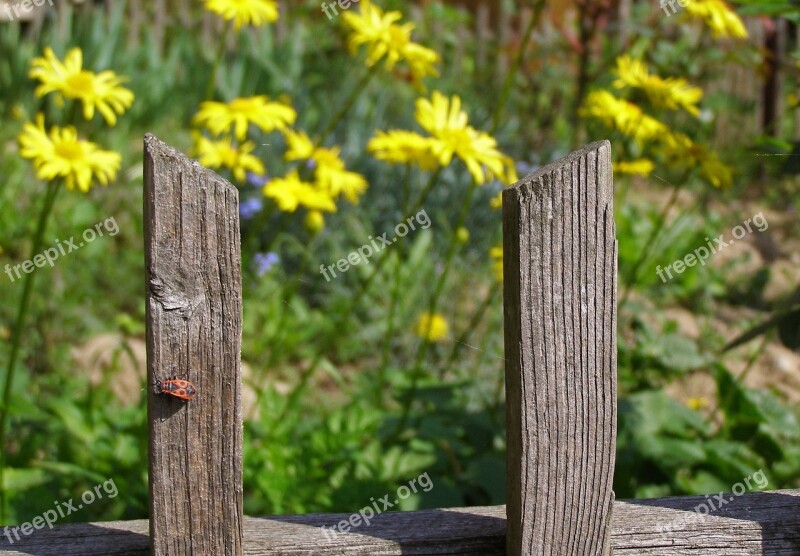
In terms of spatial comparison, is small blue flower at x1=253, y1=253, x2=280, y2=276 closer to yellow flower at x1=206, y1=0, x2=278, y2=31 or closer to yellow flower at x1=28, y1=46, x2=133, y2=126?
yellow flower at x1=206, y1=0, x2=278, y2=31

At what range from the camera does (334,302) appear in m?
3.35

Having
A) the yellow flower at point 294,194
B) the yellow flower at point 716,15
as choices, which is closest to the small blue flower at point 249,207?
the yellow flower at point 294,194

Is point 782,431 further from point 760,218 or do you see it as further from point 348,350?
point 760,218

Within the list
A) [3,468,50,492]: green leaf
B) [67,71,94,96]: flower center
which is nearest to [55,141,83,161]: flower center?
[67,71,94,96]: flower center

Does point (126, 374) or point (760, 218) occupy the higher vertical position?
point (760, 218)

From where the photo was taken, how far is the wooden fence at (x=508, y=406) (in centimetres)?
96

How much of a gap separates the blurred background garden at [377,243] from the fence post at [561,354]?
0.68 m

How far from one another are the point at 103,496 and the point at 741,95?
5323 mm

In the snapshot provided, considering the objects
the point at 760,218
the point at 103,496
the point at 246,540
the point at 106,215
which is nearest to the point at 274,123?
the point at 103,496

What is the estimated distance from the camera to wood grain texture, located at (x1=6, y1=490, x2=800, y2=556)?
1.08m

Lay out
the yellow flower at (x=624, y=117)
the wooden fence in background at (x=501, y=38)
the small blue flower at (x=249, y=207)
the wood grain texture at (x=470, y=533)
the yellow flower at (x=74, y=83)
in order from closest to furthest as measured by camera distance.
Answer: the wood grain texture at (x=470, y=533) < the yellow flower at (x=74, y=83) < the yellow flower at (x=624, y=117) < the small blue flower at (x=249, y=207) < the wooden fence in background at (x=501, y=38)

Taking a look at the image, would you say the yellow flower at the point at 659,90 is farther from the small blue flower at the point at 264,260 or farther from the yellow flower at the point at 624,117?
the small blue flower at the point at 264,260

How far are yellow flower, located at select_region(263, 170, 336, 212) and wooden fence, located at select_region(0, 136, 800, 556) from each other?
34.2 inches

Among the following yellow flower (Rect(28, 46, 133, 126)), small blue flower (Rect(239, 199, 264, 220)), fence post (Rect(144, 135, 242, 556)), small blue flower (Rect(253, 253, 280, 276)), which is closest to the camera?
fence post (Rect(144, 135, 242, 556))
